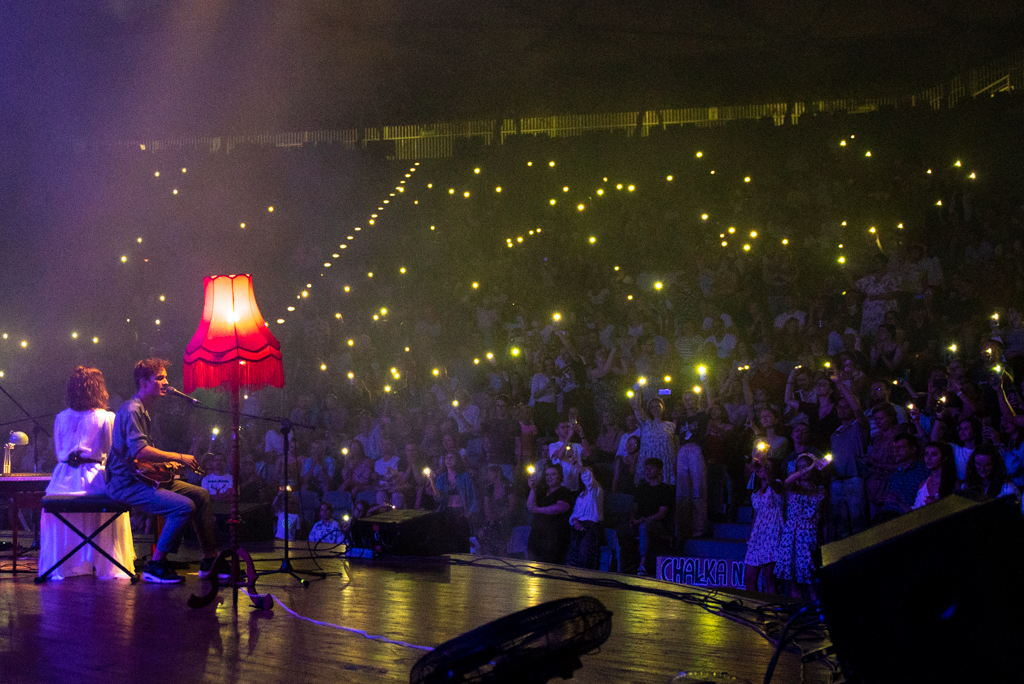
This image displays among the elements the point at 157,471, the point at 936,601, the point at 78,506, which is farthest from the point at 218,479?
the point at 936,601

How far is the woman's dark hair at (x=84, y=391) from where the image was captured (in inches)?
201

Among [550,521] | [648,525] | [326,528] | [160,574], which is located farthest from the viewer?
[326,528]

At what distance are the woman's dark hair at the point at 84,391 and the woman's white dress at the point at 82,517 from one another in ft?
0.18

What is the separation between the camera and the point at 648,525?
→ 20.6 ft

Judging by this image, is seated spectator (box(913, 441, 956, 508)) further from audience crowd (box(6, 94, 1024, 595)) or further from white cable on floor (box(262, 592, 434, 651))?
white cable on floor (box(262, 592, 434, 651))

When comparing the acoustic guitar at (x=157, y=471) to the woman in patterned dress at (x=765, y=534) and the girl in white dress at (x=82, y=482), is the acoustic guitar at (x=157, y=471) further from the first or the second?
the woman in patterned dress at (x=765, y=534)

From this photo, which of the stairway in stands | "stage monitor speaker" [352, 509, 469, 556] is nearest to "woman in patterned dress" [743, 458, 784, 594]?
the stairway in stands

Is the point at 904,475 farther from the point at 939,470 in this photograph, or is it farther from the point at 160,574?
the point at 160,574

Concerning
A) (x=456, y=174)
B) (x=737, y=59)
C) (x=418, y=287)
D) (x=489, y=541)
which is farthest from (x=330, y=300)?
(x=737, y=59)

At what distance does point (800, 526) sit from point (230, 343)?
13.2 feet

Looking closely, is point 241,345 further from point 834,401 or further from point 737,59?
point 737,59

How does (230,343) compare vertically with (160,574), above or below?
above

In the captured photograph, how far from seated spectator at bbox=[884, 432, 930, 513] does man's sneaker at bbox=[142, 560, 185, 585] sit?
188 inches

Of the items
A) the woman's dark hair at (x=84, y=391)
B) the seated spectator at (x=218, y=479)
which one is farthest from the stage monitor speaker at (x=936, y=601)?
the seated spectator at (x=218, y=479)
